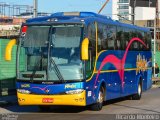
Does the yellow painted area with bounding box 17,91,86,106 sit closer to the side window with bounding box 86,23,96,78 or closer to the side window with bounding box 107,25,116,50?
the side window with bounding box 86,23,96,78

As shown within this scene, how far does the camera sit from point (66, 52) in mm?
14898

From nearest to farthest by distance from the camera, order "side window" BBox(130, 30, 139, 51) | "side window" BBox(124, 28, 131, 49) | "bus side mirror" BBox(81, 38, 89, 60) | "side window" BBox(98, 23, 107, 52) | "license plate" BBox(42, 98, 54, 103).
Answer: "bus side mirror" BBox(81, 38, 89, 60) → "license plate" BBox(42, 98, 54, 103) → "side window" BBox(98, 23, 107, 52) → "side window" BBox(124, 28, 131, 49) → "side window" BBox(130, 30, 139, 51)

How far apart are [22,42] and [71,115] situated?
2.91 meters

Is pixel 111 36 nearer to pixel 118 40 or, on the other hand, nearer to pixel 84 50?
pixel 118 40

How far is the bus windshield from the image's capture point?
14773mm

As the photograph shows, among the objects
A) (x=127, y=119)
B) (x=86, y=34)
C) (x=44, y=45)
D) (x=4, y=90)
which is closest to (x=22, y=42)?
(x=44, y=45)

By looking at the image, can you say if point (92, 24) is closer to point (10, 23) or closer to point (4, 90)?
point (4, 90)

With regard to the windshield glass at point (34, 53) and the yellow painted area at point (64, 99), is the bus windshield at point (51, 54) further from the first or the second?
the yellow painted area at point (64, 99)

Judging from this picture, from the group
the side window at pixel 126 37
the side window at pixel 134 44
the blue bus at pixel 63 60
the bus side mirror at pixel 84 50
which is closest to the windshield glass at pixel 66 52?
the blue bus at pixel 63 60

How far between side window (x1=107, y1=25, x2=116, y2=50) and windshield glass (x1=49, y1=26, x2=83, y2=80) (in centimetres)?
292

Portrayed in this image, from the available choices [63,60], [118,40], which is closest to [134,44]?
[118,40]

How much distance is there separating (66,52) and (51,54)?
488 mm

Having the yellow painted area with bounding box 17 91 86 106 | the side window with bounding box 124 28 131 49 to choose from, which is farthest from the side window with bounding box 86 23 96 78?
the side window with bounding box 124 28 131 49

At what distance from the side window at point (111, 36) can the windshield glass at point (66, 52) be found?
9.59ft
